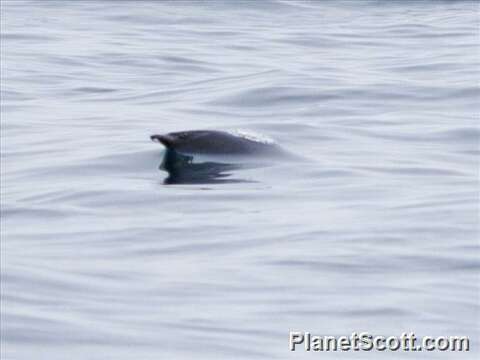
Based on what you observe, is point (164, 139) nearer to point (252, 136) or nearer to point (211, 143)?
point (211, 143)

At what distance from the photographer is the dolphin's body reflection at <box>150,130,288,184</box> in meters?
11.4

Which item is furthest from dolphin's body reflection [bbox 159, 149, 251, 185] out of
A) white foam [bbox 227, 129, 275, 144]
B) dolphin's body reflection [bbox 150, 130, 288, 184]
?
white foam [bbox 227, 129, 275, 144]


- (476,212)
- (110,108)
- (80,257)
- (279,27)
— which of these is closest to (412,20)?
(279,27)

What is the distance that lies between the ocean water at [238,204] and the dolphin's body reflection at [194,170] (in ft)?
0.19

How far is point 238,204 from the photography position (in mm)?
10414

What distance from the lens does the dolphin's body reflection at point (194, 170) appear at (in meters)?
11.1

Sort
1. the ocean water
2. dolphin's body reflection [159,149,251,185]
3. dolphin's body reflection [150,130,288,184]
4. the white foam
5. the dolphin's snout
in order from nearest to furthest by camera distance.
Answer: the ocean water
dolphin's body reflection [159,149,251,185]
dolphin's body reflection [150,130,288,184]
the dolphin's snout
the white foam

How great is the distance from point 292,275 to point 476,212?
6.39 feet

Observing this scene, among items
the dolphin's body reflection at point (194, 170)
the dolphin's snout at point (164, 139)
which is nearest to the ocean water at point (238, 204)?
the dolphin's body reflection at point (194, 170)

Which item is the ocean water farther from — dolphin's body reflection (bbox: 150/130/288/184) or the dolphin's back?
the dolphin's back

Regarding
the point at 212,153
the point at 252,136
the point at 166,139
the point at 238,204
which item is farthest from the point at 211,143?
the point at 238,204

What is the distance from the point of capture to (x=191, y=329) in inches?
301

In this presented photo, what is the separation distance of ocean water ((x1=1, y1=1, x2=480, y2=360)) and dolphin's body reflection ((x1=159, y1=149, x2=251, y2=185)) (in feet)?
0.19

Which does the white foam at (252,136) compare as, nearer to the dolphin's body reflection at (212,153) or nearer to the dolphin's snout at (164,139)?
the dolphin's body reflection at (212,153)
